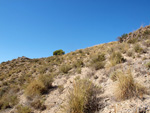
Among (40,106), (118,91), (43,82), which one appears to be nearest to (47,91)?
(43,82)

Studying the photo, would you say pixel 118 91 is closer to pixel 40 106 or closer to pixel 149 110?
pixel 149 110

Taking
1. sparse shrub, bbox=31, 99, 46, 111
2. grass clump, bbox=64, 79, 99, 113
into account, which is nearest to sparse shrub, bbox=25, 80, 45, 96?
sparse shrub, bbox=31, 99, 46, 111

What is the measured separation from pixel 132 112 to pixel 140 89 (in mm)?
830

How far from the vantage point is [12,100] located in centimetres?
513

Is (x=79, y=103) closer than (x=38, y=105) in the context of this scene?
Yes

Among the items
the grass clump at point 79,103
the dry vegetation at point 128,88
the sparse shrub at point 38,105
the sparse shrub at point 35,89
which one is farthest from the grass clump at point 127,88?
the sparse shrub at point 35,89

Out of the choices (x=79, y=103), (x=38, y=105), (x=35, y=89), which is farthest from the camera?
(x=35, y=89)

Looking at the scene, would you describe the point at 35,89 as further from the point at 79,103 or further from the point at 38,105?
the point at 79,103

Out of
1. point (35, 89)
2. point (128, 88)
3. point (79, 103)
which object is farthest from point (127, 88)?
point (35, 89)

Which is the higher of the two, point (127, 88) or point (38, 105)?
point (127, 88)

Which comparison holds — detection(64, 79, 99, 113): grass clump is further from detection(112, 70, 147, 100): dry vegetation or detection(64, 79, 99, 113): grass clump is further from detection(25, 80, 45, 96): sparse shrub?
detection(25, 80, 45, 96): sparse shrub

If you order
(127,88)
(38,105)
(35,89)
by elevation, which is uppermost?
(35,89)

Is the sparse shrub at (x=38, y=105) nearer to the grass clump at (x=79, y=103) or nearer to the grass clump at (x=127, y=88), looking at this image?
the grass clump at (x=79, y=103)

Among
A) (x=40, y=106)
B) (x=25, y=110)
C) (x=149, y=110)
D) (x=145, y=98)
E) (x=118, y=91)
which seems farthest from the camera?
(x=40, y=106)
